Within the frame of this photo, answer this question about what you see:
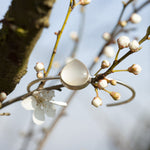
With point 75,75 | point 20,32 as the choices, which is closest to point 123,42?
point 75,75

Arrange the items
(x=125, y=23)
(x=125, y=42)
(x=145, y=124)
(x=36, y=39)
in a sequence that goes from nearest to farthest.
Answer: (x=36, y=39), (x=125, y=42), (x=125, y=23), (x=145, y=124)

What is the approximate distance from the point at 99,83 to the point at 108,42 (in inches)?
39.0

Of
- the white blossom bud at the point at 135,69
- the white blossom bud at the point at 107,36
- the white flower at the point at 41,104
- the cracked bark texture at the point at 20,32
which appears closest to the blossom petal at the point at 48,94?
the white flower at the point at 41,104

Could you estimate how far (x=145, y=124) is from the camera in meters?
2.92

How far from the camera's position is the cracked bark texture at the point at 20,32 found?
456mm

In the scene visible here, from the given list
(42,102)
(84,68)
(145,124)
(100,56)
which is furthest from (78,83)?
(145,124)

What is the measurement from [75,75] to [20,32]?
0.18m

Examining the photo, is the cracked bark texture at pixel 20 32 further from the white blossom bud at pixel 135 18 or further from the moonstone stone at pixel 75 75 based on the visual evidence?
the white blossom bud at pixel 135 18

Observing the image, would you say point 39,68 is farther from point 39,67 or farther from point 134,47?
point 134,47

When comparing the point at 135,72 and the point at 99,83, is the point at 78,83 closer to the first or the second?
the point at 99,83

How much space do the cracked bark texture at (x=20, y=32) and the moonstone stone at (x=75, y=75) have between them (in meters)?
0.10

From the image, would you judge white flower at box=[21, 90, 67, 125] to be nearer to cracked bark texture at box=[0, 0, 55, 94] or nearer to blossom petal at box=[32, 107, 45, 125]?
blossom petal at box=[32, 107, 45, 125]

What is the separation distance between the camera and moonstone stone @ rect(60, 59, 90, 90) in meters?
0.56

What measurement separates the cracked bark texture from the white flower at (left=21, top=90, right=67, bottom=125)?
104mm
